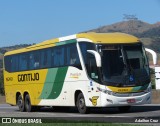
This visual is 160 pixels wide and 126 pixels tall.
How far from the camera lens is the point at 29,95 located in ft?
86.9

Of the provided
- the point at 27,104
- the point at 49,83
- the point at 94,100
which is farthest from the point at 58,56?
the point at 27,104

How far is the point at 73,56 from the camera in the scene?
21578 mm

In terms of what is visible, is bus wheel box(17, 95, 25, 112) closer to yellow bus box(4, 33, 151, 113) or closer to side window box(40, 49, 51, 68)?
yellow bus box(4, 33, 151, 113)

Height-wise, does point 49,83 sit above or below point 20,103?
above

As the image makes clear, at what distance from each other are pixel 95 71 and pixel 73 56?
1711 millimetres

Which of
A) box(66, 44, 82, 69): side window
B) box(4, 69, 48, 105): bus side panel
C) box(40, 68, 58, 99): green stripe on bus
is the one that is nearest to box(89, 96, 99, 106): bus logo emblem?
box(66, 44, 82, 69): side window

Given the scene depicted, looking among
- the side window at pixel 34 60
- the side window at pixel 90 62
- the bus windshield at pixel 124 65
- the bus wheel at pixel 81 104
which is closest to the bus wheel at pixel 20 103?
the side window at pixel 34 60

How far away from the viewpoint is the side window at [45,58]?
2395 centimetres

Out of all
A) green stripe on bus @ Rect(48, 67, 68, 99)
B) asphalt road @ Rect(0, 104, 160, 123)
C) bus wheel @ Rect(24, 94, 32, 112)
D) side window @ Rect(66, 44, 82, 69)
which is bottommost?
asphalt road @ Rect(0, 104, 160, 123)

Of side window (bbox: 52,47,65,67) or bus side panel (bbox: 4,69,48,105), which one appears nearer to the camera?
side window (bbox: 52,47,65,67)

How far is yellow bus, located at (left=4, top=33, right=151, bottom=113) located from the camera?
65.6 feet

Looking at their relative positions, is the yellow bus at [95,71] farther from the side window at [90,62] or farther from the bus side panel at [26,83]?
the bus side panel at [26,83]

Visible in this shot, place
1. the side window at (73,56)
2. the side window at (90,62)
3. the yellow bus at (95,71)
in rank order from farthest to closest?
the side window at (73,56) < the side window at (90,62) < the yellow bus at (95,71)

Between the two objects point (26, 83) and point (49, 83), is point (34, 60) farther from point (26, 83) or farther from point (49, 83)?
point (49, 83)
